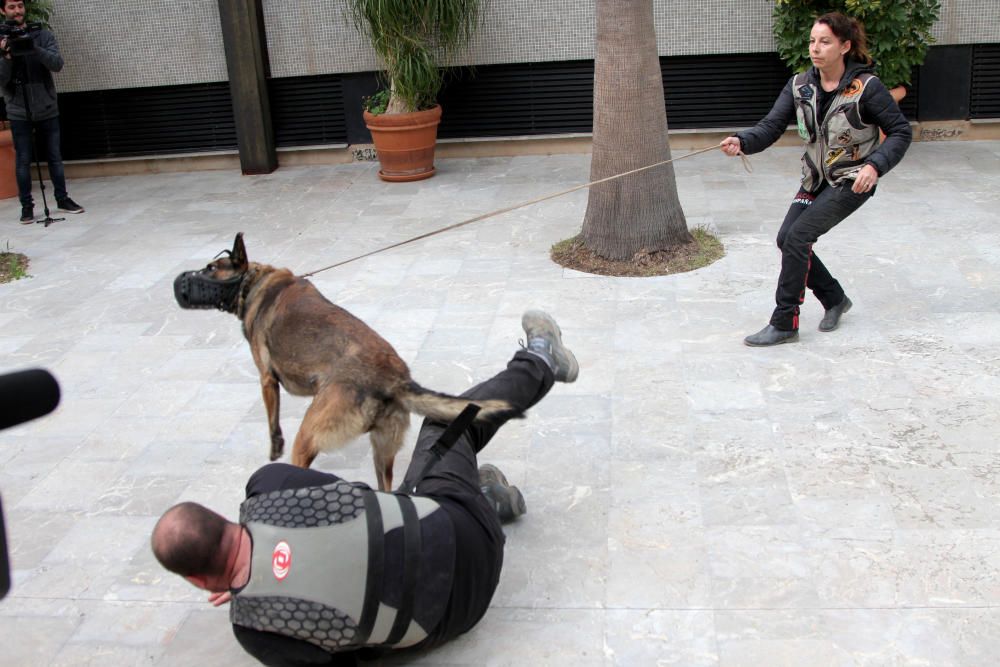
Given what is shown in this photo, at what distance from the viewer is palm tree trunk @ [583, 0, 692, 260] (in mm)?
6867

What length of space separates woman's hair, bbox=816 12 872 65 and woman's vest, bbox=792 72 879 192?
11 centimetres

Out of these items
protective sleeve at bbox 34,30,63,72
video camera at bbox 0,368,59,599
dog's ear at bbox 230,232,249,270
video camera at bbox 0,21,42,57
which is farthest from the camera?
protective sleeve at bbox 34,30,63,72

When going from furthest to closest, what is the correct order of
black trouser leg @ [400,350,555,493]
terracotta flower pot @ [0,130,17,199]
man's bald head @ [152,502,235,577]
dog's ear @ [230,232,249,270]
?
terracotta flower pot @ [0,130,17,199] → dog's ear @ [230,232,249,270] → black trouser leg @ [400,350,555,493] → man's bald head @ [152,502,235,577]

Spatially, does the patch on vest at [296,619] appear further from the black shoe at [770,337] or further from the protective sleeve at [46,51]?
the protective sleeve at [46,51]

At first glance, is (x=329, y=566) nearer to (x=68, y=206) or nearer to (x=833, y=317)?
(x=833, y=317)

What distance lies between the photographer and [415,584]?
118 inches

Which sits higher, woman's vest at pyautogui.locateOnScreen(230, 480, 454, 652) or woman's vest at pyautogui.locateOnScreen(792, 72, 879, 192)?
woman's vest at pyautogui.locateOnScreen(792, 72, 879, 192)

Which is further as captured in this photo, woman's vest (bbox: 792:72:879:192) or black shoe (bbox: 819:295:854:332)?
black shoe (bbox: 819:295:854:332)

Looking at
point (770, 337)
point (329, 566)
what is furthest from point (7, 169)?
point (329, 566)

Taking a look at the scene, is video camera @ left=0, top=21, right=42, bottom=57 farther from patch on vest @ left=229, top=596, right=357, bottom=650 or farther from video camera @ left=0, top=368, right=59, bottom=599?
video camera @ left=0, top=368, right=59, bottom=599

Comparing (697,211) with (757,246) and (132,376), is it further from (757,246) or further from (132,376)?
(132,376)

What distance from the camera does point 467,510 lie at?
10.8 ft

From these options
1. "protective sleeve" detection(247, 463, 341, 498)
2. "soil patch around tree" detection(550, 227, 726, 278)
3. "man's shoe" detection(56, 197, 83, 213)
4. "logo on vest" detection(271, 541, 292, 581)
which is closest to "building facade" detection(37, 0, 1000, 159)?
"man's shoe" detection(56, 197, 83, 213)

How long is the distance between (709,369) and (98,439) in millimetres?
3239
